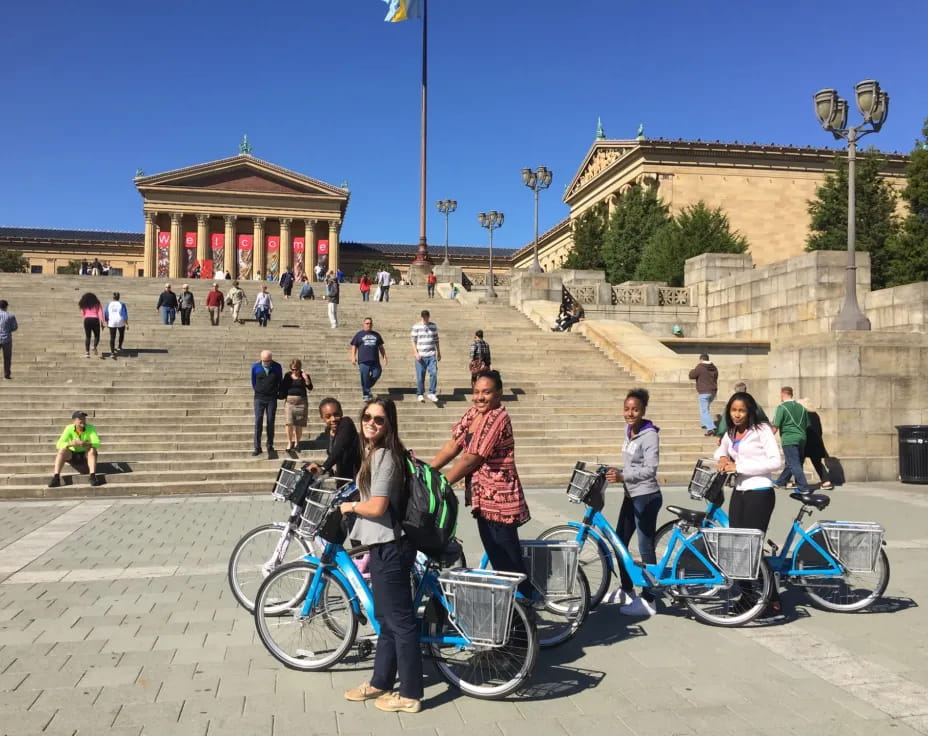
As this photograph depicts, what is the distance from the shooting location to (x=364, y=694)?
14.3ft

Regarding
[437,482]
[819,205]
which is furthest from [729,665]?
[819,205]

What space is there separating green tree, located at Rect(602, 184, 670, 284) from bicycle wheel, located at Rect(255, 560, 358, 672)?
A: 43.1 m

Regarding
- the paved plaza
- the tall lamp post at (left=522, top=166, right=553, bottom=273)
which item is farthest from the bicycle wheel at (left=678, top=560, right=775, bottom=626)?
the tall lamp post at (left=522, top=166, right=553, bottom=273)

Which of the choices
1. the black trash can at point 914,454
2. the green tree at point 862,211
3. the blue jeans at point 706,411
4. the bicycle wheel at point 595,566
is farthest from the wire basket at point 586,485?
the green tree at point 862,211

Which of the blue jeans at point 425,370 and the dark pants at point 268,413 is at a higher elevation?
the blue jeans at point 425,370

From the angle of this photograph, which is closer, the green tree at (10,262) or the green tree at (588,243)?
the green tree at (588,243)

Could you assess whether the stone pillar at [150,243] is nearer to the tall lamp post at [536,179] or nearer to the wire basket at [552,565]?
the tall lamp post at [536,179]

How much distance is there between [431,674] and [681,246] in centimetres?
3424

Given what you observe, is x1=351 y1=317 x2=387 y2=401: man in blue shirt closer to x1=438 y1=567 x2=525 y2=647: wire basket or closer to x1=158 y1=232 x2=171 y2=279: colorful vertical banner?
x1=438 y1=567 x2=525 y2=647: wire basket

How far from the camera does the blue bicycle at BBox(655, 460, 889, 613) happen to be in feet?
19.4

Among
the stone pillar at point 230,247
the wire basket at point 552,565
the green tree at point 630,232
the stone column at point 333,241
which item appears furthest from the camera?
the stone column at point 333,241

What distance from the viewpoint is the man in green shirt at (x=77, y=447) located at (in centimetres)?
1196

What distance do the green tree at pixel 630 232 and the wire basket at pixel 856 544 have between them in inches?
1624

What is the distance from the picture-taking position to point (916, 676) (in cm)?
477
